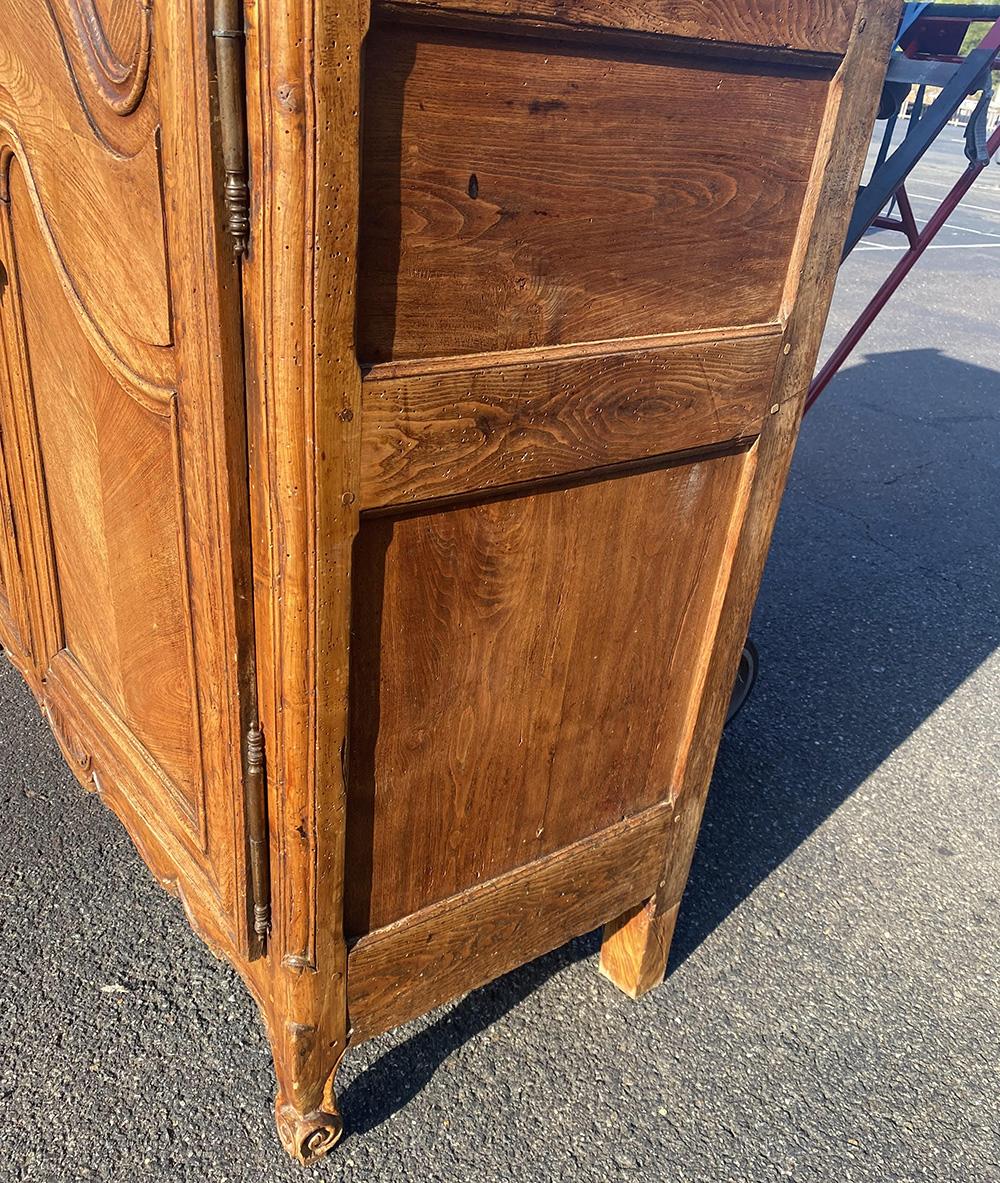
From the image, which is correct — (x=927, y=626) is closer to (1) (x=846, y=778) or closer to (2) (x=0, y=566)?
(1) (x=846, y=778)

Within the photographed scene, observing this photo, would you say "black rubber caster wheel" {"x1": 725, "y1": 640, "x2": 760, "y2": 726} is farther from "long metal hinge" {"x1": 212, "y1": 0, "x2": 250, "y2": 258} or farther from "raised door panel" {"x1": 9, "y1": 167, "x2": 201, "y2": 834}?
"long metal hinge" {"x1": 212, "y1": 0, "x2": 250, "y2": 258}

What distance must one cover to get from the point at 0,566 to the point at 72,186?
1.19 meters

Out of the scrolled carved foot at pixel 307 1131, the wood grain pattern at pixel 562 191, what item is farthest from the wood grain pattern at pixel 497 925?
the wood grain pattern at pixel 562 191

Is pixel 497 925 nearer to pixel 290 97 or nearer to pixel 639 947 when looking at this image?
pixel 639 947

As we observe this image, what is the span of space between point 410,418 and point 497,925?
873 mm

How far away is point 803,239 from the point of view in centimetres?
137

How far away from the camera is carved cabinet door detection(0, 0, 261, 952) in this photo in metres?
1.06

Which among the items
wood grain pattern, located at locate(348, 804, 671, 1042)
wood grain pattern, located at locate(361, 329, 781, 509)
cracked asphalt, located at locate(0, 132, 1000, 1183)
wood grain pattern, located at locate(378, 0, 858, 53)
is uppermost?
wood grain pattern, located at locate(378, 0, 858, 53)

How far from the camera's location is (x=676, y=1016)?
1.91m

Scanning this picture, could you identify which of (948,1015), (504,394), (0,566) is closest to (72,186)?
(504,394)

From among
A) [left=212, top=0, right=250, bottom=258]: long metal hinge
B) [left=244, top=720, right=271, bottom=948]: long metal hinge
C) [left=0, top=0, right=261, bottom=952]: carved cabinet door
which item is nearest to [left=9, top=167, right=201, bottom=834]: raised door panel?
[left=0, top=0, right=261, bottom=952]: carved cabinet door

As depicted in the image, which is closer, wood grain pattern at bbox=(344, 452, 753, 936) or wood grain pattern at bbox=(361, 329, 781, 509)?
wood grain pattern at bbox=(361, 329, 781, 509)

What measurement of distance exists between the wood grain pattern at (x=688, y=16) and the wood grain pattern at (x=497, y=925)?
115 cm

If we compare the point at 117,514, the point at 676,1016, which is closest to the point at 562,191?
the point at 117,514
